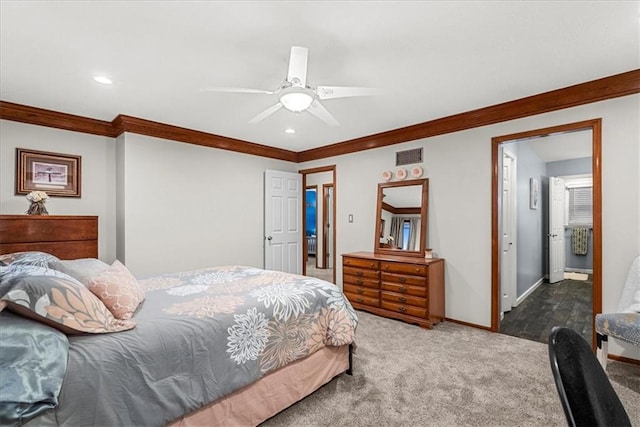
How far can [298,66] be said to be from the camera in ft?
6.68

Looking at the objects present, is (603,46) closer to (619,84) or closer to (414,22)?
(619,84)

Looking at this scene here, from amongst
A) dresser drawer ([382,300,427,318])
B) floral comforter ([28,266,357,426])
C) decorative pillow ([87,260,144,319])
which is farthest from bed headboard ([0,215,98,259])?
dresser drawer ([382,300,427,318])

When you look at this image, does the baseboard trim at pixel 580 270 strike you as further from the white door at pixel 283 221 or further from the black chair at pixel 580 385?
the black chair at pixel 580 385

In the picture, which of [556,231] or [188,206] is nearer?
[188,206]

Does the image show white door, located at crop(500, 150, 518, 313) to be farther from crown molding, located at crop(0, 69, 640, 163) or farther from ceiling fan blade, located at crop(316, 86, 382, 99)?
ceiling fan blade, located at crop(316, 86, 382, 99)

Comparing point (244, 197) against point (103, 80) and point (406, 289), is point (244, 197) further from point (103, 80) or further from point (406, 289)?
point (406, 289)

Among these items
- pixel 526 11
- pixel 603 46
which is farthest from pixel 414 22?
pixel 603 46

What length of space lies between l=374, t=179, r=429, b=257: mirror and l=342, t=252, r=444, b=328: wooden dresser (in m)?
0.19

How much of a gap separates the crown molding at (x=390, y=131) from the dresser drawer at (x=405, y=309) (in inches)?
84.2

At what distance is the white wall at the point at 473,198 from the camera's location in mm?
2623

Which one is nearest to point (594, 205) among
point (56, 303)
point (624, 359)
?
point (624, 359)

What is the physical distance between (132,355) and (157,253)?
272 centimetres

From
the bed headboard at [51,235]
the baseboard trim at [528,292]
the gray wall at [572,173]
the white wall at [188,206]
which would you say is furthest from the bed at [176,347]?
the gray wall at [572,173]

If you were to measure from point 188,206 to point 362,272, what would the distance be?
2.50m
